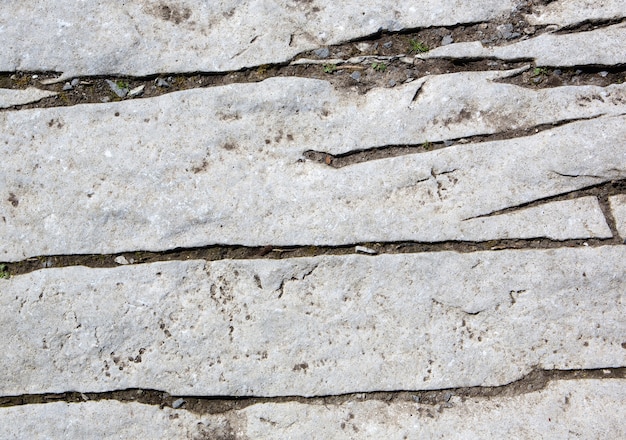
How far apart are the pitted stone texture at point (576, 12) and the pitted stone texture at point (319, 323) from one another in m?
0.70

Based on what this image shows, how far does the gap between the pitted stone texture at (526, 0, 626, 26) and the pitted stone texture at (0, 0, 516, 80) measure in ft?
0.35

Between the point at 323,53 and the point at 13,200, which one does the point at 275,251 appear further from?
the point at 13,200

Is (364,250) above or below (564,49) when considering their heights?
below

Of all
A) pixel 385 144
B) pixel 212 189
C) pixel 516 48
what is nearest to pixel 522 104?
pixel 516 48

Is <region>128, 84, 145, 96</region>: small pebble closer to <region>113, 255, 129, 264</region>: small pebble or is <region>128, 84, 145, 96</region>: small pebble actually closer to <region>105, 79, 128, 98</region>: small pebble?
<region>105, 79, 128, 98</region>: small pebble

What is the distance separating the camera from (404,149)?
1773 millimetres

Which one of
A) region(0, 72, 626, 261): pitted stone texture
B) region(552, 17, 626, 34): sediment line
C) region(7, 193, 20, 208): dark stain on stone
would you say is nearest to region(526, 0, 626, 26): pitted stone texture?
region(552, 17, 626, 34): sediment line

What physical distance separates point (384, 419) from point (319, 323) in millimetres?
325

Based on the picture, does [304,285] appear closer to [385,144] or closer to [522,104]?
[385,144]

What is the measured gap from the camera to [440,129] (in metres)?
1.78

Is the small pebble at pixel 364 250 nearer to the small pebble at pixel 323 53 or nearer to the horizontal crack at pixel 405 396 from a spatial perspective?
the horizontal crack at pixel 405 396

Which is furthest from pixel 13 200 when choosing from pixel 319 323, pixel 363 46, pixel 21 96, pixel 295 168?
pixel 363 46

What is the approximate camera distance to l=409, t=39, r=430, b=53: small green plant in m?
1.83

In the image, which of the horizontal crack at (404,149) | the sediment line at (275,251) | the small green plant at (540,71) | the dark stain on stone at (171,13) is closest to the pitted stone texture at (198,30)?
the dark stain on stone at (171,13)
